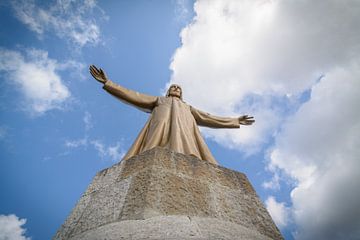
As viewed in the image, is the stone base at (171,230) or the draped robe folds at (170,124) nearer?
the stone base at (171,230)

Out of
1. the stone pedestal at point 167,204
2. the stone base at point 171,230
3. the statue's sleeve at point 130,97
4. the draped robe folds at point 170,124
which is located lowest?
the stone base at point 171,230

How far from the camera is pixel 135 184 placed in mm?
3076

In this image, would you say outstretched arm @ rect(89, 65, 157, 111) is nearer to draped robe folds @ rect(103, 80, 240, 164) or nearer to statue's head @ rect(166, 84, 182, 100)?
draped robe folds @ rect(103, 80, 240, 164)

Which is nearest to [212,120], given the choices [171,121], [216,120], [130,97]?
[216,120]

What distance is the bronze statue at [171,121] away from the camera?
4.55 m

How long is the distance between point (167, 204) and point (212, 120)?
3.73 metres

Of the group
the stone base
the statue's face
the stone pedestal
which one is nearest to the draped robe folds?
the statue's face

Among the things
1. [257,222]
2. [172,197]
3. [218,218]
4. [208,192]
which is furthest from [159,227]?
[257,222]

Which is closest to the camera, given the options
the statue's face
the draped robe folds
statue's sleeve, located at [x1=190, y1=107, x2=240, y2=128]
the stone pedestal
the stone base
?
the stone base

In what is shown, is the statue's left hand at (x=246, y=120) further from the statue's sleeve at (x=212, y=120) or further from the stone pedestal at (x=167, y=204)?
the stone pedestal at (x=167, y=204)

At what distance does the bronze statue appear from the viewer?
4547mm

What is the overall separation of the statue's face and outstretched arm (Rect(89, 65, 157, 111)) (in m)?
0.64

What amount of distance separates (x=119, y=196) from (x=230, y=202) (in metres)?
1.24

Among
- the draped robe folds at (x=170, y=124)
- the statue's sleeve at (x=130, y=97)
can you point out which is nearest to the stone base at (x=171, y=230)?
the draped robe folds at (x=170, y=124)
